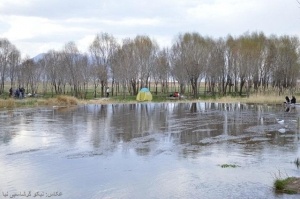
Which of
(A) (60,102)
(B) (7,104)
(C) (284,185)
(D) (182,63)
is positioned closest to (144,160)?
(C) (284,185)

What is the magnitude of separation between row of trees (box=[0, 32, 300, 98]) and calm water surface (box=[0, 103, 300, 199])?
4839 cm

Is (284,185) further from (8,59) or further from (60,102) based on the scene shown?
(8,59)

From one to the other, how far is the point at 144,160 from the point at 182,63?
60.8 metres

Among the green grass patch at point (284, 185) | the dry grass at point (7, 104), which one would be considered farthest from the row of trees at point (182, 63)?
the green grass patch at point (284, 185)

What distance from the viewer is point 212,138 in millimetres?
21078

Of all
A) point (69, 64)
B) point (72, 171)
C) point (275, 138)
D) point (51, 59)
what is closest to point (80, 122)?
point (275, 138)

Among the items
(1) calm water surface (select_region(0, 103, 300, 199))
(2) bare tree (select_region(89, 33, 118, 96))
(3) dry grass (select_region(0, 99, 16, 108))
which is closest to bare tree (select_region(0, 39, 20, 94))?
(2) bare tree (select_region(89, 33, 118, 96))

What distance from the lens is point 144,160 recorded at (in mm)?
15188

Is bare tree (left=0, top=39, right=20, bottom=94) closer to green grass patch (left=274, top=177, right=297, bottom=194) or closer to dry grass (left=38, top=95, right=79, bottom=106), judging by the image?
dry grass (left=38, top=95, right=79, bottom=106)

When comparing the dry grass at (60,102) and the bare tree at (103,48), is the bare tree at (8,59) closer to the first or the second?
the bare tree at (103,48)

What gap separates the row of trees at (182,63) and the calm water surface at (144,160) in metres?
48.4

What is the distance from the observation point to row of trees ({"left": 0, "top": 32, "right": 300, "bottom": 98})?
7381 centimetres

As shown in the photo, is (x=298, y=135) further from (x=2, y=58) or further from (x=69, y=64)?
(x=2, y=58)

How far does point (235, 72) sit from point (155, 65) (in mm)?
14790
